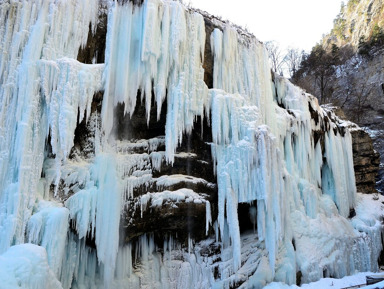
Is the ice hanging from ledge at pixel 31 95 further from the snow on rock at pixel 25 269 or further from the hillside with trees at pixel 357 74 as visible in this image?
the hillside with trees at pixel 357 74

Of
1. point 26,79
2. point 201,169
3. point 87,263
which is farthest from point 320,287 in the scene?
point 26,79

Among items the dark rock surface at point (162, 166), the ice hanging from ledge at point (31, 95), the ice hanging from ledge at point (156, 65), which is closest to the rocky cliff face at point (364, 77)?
the dark rock surface at point (162, 166)

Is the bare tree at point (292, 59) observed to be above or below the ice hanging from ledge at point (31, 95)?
above

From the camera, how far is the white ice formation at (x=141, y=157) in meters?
6.57

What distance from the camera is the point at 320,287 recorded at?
381 inches

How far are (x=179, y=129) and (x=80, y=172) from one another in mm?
2682

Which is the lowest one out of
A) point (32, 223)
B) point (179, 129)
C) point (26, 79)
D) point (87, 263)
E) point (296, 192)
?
point (87, 263)

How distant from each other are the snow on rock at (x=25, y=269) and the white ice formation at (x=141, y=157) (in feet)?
0.08

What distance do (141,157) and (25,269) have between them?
15.6 feet

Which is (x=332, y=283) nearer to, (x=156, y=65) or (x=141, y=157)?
(x=141, y=157)

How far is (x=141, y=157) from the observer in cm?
889

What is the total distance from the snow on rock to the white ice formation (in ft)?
0.08

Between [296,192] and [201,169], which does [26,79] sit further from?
[296,192]

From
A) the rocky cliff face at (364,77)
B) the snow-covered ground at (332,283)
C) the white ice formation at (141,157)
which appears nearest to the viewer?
the white ice formation at (141,157)
